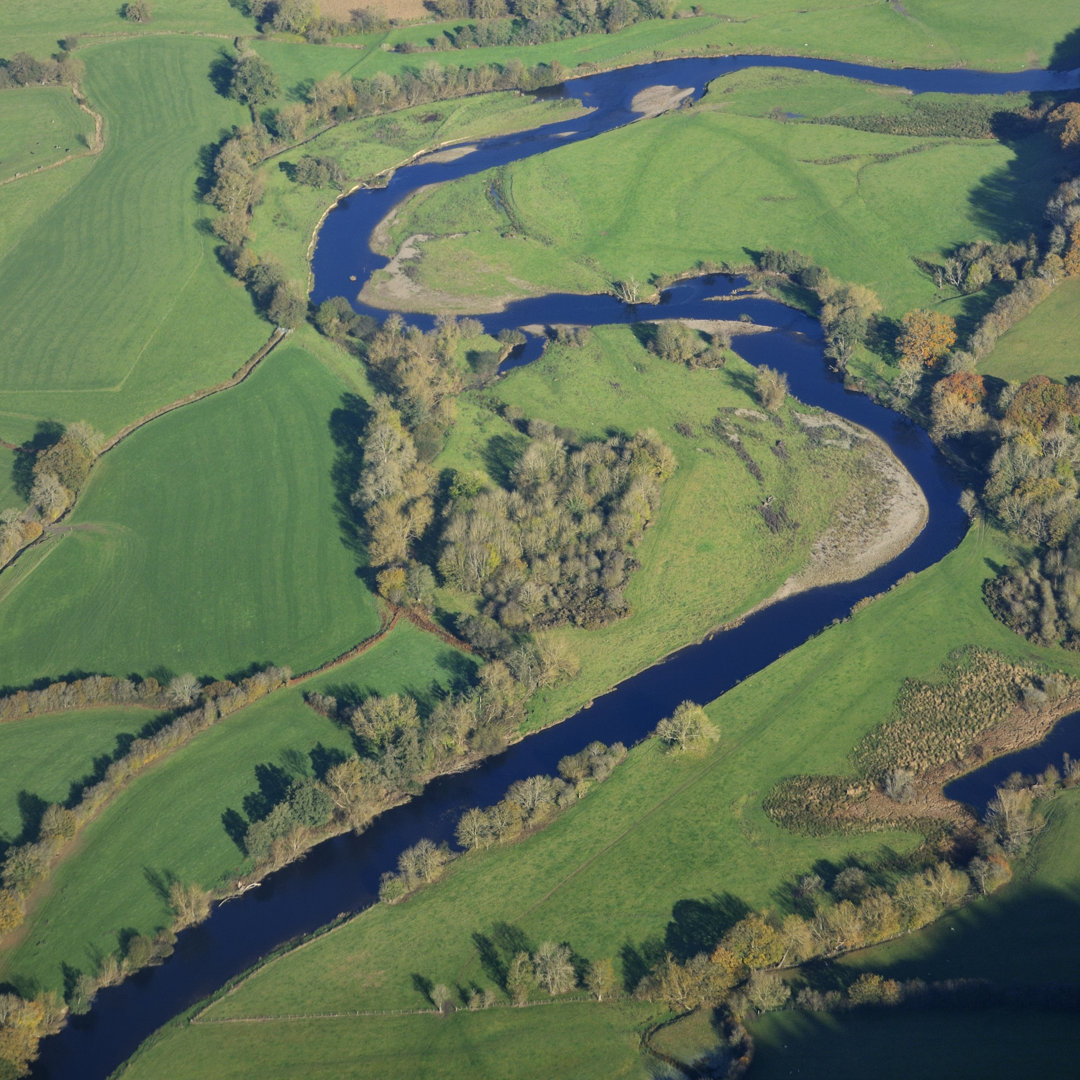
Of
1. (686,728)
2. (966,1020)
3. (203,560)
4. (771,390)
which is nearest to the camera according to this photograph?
(966,1020)

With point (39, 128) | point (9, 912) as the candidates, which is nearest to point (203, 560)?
point (9, 912)

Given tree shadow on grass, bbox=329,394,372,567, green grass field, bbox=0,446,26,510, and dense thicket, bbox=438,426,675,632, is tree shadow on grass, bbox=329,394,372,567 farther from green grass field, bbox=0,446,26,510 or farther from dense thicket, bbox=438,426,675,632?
green grass field, bbox=0,446,26,510

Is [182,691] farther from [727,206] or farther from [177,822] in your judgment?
[727,206]

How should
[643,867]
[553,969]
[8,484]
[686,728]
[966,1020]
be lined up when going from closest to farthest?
[966,1020] → [553,969] → [643,867] → [686,728] → [8,484]

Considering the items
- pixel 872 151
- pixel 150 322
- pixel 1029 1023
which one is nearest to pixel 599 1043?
pixel 1029 1023

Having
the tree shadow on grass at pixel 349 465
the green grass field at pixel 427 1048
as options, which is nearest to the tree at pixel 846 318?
the tree shadow on grass at pixel 349 465

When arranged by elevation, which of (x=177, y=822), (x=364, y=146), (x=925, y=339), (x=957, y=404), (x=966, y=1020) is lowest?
(x=966, y=1020)

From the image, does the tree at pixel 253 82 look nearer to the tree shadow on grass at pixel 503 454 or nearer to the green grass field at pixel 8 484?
the green grass field at pixel 8 484
